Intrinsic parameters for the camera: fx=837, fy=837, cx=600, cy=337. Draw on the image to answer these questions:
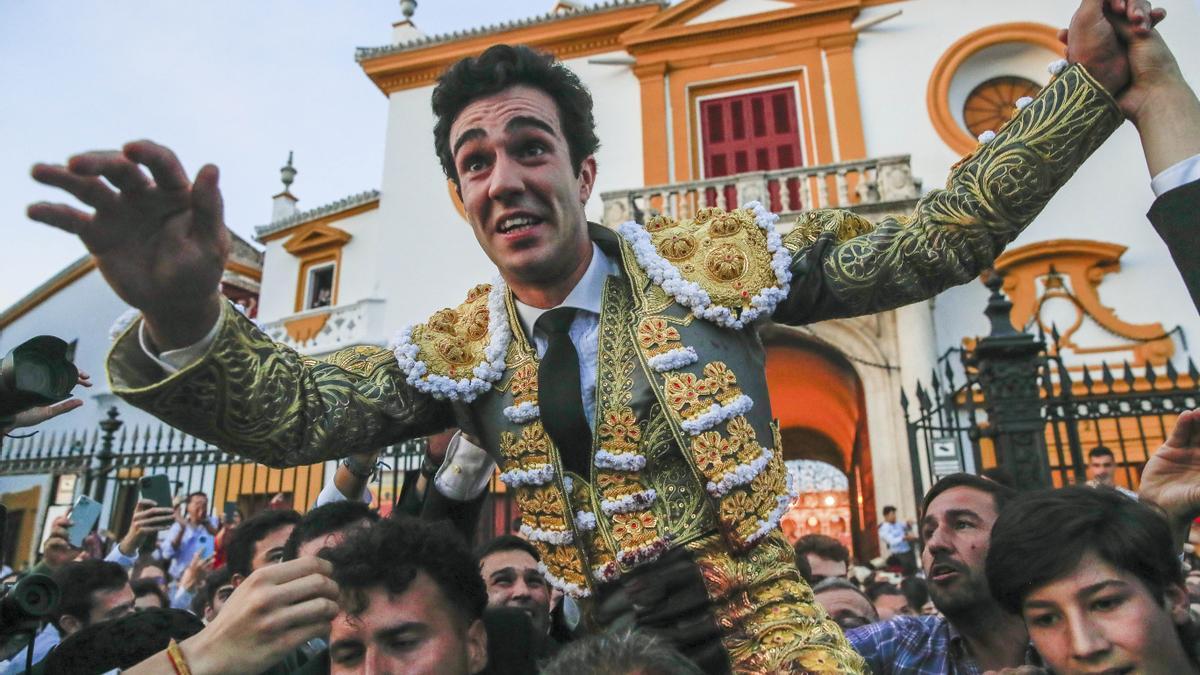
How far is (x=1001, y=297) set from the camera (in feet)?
20.1

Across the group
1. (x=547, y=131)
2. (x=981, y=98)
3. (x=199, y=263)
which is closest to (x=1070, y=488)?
(x=547, y=131)

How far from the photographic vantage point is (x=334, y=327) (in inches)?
581

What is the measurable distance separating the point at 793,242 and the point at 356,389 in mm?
1024

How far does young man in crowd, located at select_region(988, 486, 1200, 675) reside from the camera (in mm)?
1848

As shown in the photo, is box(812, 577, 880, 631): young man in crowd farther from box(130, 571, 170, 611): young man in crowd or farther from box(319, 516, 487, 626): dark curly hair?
box(130, 571, 170, 611): young man in crowd

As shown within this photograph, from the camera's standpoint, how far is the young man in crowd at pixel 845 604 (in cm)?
379

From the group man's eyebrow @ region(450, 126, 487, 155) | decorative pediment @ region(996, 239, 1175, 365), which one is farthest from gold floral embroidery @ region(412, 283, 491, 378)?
decorative pediment @ region(996, 239, 1175, 365)

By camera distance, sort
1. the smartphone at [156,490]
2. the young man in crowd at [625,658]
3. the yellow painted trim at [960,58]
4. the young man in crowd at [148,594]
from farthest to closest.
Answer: the yellow painted trim at [960,58], the young man in crowd at [148,594], the smartphone at [156,490], the young man in crowd at [625,658]

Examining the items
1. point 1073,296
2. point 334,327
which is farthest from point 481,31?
point 1073,296

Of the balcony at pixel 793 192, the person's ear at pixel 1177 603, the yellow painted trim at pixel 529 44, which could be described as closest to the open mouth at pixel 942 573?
the person's ear at pixel 1177 603

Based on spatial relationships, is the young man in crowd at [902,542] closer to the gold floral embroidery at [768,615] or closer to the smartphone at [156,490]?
the smartphone at [156,490]

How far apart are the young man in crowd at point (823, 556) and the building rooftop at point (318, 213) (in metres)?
12.7

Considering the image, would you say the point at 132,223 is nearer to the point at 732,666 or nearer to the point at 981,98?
the point at 732,666

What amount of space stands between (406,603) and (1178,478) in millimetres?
1863
